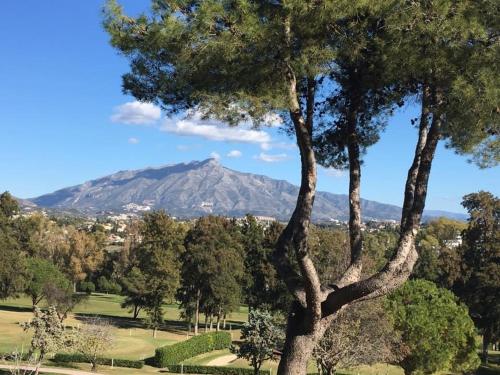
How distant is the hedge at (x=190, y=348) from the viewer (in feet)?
120

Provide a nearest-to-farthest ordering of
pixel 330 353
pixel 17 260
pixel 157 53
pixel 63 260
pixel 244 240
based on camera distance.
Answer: pixel 157 53
pixel 330 353
pixel 17 260
pixel 244 240
pixel 63 260

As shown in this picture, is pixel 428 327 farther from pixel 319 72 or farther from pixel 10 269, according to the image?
pixel 10 269

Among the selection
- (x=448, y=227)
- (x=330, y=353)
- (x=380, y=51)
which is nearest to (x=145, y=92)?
(x=380, y=51)

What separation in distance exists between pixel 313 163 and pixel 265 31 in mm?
2485

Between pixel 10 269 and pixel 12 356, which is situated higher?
pixel 12 356

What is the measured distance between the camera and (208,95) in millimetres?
10633

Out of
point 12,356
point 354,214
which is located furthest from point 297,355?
point 12,356

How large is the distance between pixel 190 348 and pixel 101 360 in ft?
21.8

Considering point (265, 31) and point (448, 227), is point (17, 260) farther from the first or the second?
point (448, 227)

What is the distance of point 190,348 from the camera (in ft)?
130

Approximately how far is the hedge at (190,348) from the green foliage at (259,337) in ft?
21.3

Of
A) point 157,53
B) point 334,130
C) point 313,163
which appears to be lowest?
point 313,163

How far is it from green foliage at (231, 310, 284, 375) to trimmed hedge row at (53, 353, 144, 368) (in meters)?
7.57

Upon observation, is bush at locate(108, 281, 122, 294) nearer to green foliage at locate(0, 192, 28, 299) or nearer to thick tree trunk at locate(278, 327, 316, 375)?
green foliage at locate(0, 192, 28, 299)
